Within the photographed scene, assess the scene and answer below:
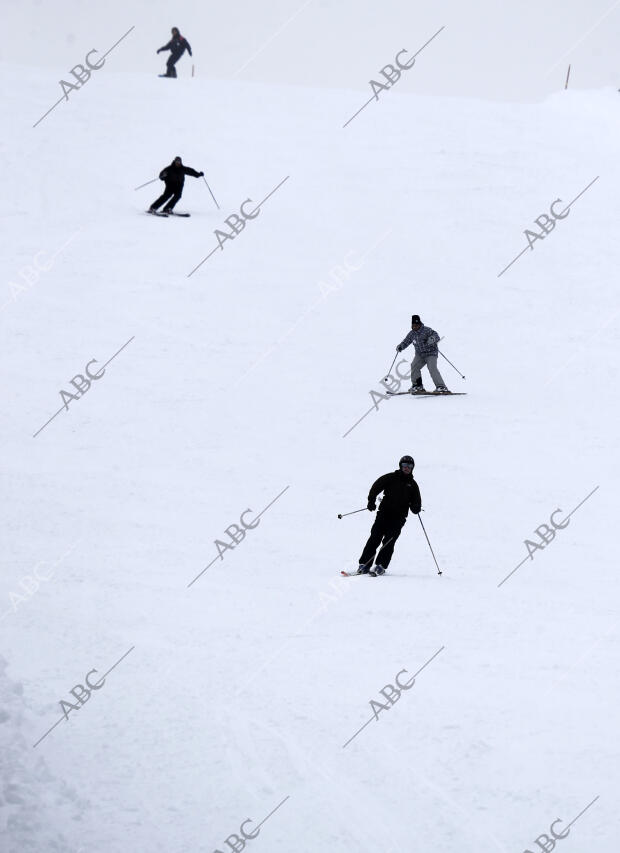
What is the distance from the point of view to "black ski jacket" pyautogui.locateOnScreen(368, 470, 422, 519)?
39.8ft

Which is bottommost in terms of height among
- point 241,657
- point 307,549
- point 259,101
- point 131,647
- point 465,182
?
point 241,657

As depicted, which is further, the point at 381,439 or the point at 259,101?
the point at 259,101

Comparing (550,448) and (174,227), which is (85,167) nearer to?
(174,227)

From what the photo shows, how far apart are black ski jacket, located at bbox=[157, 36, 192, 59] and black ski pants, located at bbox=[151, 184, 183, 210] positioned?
27.7 ft

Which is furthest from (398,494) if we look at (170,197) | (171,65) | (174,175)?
(171,65)

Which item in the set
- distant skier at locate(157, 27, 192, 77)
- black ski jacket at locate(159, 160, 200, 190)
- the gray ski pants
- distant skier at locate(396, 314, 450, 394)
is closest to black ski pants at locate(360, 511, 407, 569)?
distant skier at locate(396, 314, 450, 394)

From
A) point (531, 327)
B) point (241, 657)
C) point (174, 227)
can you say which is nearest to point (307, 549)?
point (241, 657)

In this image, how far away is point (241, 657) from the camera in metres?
9.55

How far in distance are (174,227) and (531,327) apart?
7.95 metres

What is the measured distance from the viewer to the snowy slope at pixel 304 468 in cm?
778

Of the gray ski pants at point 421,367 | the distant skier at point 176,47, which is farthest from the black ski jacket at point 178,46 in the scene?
the gray ski pants at point 421,367

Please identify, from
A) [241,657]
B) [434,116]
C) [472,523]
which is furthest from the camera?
[434,116]

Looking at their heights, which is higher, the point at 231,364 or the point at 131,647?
the point at 231,364

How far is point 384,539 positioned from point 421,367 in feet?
22.4
